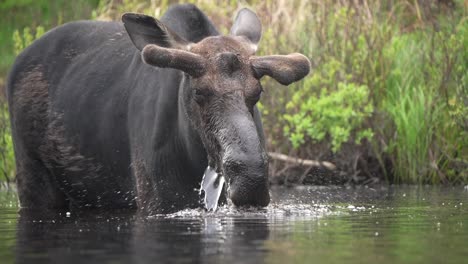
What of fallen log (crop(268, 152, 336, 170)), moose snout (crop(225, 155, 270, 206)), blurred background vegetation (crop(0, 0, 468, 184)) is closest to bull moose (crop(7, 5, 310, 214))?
moose snout (crop(225, 155, 270, 206))

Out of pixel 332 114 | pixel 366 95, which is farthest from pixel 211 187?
pixel 366 95

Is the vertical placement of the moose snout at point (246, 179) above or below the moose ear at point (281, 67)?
below

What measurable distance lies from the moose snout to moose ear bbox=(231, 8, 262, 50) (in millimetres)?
1594

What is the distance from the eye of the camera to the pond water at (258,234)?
242 inches

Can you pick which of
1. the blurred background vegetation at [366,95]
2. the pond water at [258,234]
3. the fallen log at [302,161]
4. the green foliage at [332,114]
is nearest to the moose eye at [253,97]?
the pond water at [258,234]

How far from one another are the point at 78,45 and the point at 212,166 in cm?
267

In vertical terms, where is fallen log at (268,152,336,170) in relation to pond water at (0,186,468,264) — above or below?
above

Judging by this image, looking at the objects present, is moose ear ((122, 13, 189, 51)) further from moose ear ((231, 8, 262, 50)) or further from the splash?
the splash

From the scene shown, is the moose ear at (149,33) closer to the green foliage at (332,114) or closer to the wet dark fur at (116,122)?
the wet dark fur at (116,122)

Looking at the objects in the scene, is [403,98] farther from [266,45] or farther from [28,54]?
[28,54]

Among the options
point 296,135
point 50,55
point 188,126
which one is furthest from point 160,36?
point 296,135

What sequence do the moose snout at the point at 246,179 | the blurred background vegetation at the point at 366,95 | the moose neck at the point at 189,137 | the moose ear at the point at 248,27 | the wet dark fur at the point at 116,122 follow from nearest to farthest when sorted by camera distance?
the moose snout at the point at 246,179, the wet dark fur at the point at 116,122, the moose neck at the point at 189,137, the moose ear at the point at 248,27, the blurred background vegetation at the point at 366,95

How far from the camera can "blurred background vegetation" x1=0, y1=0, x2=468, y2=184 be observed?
43.2 feet

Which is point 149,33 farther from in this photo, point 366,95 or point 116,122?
point 366,95
